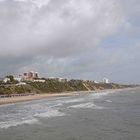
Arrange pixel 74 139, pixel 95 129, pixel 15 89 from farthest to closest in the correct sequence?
pixel 15 89
pixel 95 129
pixel 74 139

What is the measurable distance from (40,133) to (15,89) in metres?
95.8

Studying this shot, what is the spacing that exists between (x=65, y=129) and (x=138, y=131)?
5.28 meters

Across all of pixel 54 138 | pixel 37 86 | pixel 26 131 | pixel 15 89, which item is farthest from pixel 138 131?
pixel 37 86

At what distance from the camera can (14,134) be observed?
24.7 m

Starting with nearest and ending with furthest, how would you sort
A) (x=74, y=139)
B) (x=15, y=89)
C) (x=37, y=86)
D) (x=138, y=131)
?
(x=74, y=139)
(x=138, y=131)
(x=15, y=89)
(x=37, y=86)

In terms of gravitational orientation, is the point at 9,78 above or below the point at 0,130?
above

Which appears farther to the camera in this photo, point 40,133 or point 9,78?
point 9,78

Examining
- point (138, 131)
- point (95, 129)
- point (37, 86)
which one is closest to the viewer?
point (138, 131)

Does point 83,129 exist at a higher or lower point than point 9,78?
lower

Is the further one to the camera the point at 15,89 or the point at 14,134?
the point at 15,89

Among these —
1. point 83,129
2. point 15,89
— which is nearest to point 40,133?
point 83,129

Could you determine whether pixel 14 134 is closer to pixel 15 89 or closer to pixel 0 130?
pixel 0 130

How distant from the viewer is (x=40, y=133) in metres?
25.0

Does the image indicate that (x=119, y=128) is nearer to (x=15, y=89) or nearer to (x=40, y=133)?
(x=40, y=133)
